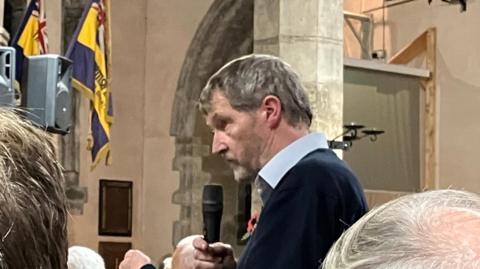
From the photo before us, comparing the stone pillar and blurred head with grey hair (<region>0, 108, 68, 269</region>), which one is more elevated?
the stone pillar

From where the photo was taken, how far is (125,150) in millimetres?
13008

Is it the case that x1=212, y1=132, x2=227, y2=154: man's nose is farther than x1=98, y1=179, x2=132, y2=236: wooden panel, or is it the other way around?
x1=98, y1=179, x2=132, y2=236: wooden panel

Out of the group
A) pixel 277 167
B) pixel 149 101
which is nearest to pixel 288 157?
pixel 277 167

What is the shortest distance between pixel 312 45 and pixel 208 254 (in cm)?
451

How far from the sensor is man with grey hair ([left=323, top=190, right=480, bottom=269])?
0.95 m

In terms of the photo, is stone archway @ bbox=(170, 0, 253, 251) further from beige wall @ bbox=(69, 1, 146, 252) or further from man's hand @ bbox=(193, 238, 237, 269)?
man's hand @ bbox=(193, 238, 237, 269)

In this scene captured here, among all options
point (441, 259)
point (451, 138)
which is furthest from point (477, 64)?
point (441, 259)

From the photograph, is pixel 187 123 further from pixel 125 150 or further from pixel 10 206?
pixel 10 206

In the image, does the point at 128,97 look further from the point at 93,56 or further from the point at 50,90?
the point at 50,90

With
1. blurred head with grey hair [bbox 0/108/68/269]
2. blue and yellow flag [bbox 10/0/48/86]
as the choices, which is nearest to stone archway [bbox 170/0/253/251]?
blue and yellow flag [bbox 10/0/48/86]

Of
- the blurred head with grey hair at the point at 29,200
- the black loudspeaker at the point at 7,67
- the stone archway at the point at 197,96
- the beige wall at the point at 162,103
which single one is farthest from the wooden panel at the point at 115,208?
the blurred head with grey hair at the point at 29,200

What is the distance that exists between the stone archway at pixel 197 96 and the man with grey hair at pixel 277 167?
1014cm

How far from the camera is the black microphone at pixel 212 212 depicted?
2463 mm

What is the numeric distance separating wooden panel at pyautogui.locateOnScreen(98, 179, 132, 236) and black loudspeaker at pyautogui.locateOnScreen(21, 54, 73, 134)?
920 centimetres
